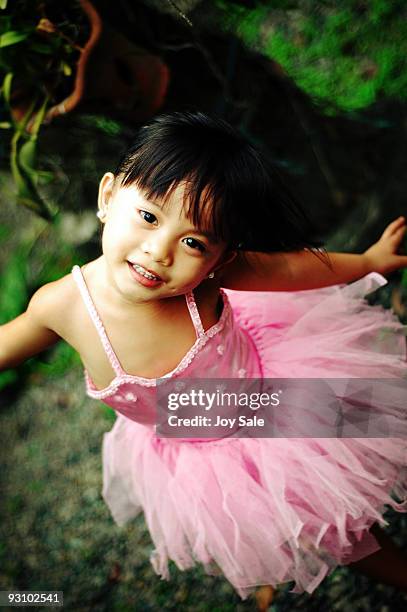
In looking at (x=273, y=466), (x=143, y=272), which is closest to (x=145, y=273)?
(x=143, y=272)

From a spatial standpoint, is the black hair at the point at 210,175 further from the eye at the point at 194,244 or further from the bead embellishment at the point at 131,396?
the bead embellishment at the point at 131,396

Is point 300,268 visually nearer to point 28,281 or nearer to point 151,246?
point 151,246

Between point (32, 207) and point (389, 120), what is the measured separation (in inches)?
29.4

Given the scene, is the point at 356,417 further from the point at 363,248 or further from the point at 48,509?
the point at 48,509

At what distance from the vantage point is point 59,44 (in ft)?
3.72

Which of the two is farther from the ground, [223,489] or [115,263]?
[115,263]

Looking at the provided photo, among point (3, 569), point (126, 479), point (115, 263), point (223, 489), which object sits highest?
point (115, 263)

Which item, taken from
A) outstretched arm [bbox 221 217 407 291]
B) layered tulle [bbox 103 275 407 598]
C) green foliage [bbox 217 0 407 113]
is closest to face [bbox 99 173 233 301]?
outstretched arm [bbox 221 217 407 291]

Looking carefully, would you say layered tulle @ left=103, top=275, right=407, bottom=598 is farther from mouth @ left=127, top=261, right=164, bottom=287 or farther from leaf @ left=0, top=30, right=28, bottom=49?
leaf @ left=0, top=30, right=28, bottom=49

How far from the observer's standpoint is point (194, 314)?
2.70ft

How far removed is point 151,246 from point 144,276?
0.04 meters

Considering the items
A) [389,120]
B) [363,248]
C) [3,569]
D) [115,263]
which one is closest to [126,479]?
[3,569]

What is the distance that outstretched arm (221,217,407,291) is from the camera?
33.8 inches

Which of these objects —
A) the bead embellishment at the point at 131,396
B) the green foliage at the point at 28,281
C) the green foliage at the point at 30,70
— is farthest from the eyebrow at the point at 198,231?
the green foliage at the point at 28,281
